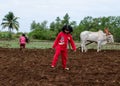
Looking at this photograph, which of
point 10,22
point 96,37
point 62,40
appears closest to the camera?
point 62,40

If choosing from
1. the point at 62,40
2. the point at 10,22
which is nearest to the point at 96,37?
the point at 62,40

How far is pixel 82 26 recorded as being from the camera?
43312mm

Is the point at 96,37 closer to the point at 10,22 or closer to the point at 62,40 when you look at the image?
the point at 62,40

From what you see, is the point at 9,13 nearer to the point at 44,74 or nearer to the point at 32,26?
the point at 32,26

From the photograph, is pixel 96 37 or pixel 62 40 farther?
pixel 96 37

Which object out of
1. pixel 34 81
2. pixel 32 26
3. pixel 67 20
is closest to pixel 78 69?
pixel 34 81

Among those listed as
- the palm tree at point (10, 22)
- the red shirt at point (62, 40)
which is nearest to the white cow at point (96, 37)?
the red shirt at point (62, 40)

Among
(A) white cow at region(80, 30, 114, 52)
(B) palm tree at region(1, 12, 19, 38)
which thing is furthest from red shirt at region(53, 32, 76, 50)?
(B) palm tree at region(1, 12, 19, 38)

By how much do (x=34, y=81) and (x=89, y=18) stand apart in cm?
3174

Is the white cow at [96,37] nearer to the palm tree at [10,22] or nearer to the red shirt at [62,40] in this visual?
the red shirt at [62,40]

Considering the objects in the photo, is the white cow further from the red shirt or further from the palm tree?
the palm tree

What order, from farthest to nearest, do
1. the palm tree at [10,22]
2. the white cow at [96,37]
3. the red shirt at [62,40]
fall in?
the palm tree at [10,22] → the white cow at [96,37] → the red shirt at [62,40]

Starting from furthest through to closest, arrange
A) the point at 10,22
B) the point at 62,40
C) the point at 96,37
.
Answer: the point at 10,22
the point at 96,37
the point at 62,40

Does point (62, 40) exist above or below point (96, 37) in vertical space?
above
